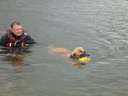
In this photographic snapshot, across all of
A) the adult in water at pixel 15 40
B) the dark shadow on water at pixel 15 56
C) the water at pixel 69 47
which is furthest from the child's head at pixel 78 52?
the adult in water at pixel 15 40

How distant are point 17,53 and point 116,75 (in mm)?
3122

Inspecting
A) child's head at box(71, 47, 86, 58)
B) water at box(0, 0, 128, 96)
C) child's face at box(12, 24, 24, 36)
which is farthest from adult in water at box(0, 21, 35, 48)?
child's head at box(71, 47, 86, 58)

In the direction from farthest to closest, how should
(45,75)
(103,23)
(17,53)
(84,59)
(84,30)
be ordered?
(103,23) → (84,30) → (17,53) → (84,59) → (45,75)

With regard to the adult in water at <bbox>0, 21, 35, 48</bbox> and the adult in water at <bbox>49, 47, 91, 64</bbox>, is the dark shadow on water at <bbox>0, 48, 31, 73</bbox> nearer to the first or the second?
the adult in water at <bbox>0, 21, 35, 48</bbox>

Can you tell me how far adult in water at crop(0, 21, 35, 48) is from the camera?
11580 millimetres

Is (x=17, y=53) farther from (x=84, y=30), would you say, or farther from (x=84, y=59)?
(x=84, y=30)

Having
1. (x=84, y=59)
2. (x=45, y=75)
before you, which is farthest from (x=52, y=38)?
(x=45, y=75)

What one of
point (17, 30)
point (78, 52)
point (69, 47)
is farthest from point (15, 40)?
point (78, 52)

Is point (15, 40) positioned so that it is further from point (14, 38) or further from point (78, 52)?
point (78, 52)

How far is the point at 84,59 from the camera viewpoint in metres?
10.5

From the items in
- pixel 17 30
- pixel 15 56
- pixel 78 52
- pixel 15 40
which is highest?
pixel 17 30

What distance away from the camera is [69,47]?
12.1 metres

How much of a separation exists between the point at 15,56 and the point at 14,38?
2.46 feet

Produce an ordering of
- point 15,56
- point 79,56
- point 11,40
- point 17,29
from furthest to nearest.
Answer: point 11,40, point 17,29, point 15,56, point 79,56
